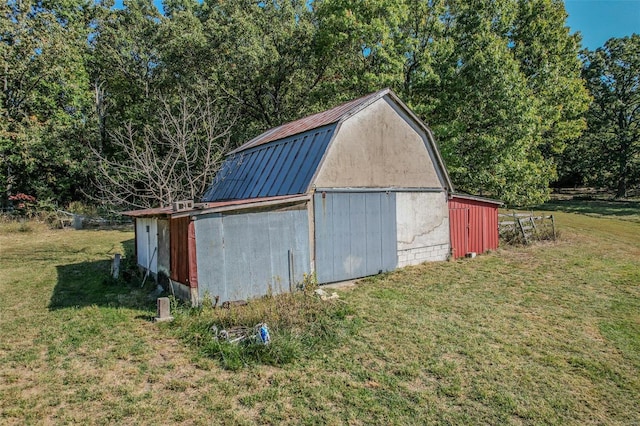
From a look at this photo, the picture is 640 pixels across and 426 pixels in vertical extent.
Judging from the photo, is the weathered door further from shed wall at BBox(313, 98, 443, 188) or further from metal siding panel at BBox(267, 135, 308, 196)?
metal siding panel at BBox(267, 135, 308, 196)

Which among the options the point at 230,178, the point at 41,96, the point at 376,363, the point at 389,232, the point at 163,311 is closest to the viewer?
the point at 376,363

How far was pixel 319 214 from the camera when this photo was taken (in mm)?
9797

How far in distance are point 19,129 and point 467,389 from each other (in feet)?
98.2

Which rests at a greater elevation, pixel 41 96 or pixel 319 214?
pixel 41 96

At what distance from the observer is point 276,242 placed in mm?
8742

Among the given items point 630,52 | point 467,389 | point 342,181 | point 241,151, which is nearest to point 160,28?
point 241,151

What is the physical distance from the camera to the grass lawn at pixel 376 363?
442cm

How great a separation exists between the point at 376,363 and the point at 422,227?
757cm

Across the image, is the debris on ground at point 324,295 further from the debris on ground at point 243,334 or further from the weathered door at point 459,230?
the weathered door at point 459,230

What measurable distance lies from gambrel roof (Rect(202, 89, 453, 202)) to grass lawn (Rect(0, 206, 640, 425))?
12.1ft

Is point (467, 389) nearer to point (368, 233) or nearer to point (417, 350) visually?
point (417, 350)

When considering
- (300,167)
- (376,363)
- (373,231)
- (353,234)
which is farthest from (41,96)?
(376,363)

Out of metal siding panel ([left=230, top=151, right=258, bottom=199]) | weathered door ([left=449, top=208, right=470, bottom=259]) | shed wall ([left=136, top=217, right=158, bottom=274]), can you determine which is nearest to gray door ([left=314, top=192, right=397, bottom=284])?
weathered door ([left=449, top=208, right=470, bottom=259])

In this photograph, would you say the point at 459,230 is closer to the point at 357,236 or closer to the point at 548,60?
the point at 357,236
